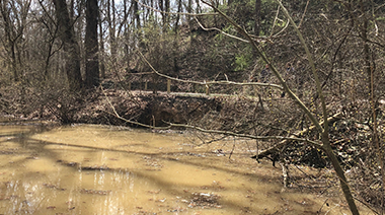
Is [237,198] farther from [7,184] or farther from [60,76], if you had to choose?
[60,76]

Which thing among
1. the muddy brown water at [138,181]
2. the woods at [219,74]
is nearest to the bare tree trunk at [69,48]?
the woods at [219,74]

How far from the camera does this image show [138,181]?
5980mm

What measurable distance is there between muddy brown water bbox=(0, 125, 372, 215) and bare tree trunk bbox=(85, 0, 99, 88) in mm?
6884

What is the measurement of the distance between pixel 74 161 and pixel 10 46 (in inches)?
563

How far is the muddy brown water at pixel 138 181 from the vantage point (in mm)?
4699

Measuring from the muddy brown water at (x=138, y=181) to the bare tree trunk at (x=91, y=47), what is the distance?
22.6ft

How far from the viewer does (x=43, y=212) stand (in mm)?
4293

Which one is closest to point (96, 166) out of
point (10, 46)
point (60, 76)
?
point (60, 76)

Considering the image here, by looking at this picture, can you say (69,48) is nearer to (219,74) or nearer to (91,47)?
(91,47)

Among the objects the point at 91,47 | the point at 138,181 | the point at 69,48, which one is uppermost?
the point at 91,47

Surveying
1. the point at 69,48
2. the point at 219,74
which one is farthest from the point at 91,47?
the point at 219,74

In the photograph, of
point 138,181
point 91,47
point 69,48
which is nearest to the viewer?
point 138,181

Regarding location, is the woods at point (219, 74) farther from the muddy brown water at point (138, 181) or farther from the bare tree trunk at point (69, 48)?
the muddy brown water at point (138, 181)

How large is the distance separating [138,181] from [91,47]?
12182mm
